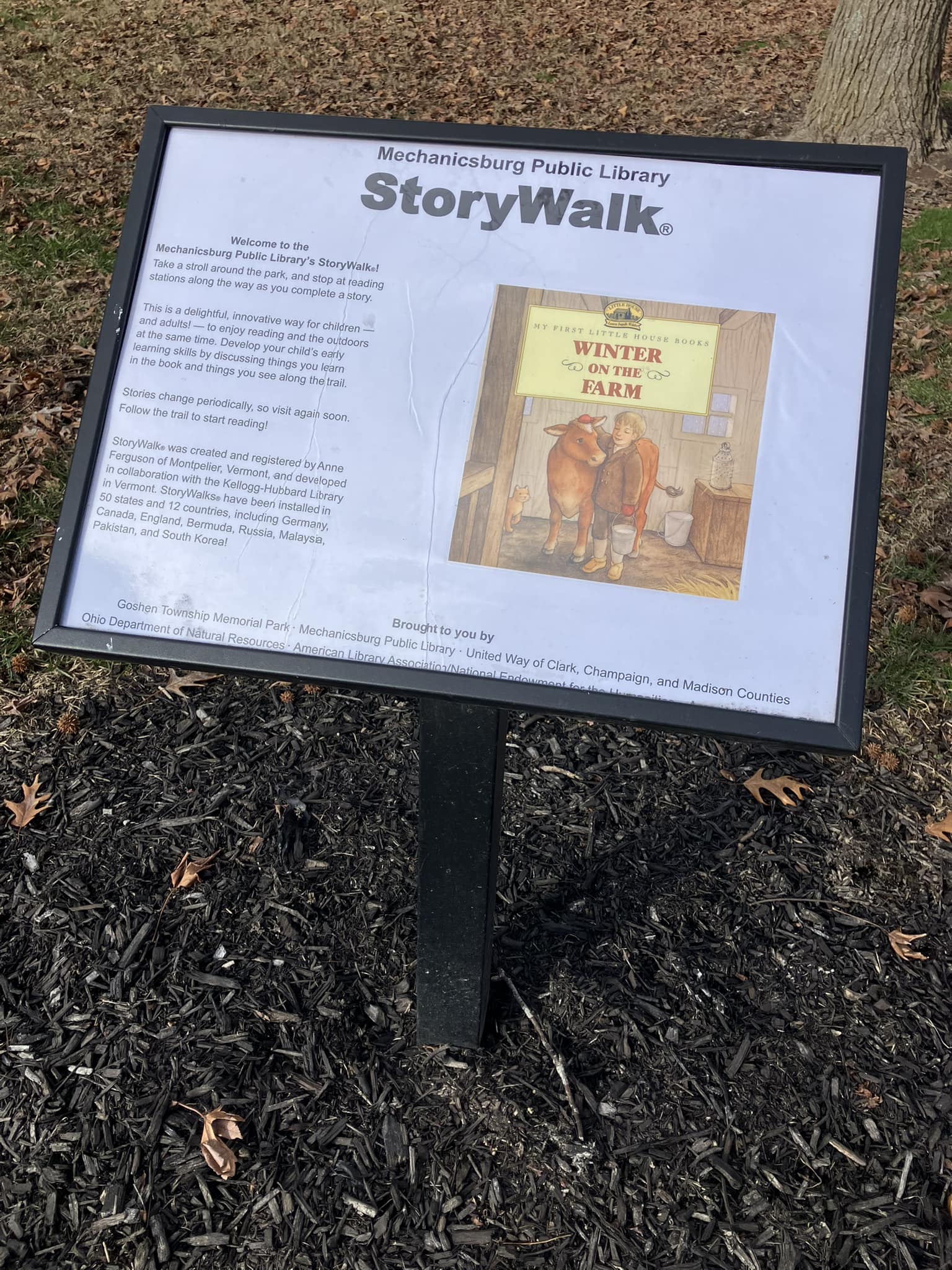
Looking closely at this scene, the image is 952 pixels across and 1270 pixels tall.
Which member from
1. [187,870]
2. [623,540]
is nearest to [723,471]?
[623,540]

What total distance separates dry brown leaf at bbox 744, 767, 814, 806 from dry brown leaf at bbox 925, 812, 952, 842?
1.20ft

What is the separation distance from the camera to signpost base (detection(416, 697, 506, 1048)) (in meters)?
1.79

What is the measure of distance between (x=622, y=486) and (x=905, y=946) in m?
1.79

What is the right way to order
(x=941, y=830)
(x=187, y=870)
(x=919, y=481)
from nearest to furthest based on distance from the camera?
(x=187, y=870) → (x=941, y=830) → (x=919, y=481)

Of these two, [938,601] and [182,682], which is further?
[938,601]

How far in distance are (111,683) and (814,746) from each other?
104 inches

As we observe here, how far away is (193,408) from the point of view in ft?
5.71

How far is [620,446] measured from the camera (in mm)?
1620

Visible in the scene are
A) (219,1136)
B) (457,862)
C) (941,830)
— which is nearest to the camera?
(457,862)

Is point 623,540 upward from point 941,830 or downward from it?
upward

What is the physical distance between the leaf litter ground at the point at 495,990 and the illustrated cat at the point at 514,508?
4.77 feet

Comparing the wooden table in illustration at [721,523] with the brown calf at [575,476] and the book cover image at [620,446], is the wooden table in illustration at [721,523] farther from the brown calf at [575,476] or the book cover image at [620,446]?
the brown calf at [575,476]

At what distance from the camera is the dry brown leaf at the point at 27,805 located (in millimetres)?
2891

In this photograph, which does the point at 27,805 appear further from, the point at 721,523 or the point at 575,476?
the point at 721,523
